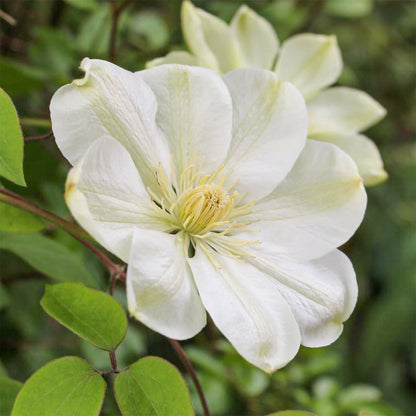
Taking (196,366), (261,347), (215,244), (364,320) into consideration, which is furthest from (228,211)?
(364,320)

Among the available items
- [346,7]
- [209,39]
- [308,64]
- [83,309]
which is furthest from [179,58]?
[346,7]

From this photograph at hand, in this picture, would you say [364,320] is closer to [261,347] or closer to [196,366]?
[196,366]

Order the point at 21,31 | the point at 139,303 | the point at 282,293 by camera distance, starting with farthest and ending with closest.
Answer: the point at 21,31 → the point at 282,293 → the point at 139,303

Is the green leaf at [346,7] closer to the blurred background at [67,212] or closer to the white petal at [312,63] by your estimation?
the blurred background at [67,212]

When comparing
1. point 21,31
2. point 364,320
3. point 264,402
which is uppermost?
point 21,31

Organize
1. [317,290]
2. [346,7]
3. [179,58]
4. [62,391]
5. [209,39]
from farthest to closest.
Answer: [346,7], [209,39], [179,58], [317,290], [62,391]

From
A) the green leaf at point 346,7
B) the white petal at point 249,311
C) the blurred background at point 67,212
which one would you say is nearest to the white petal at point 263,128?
the white petal at point 249,311

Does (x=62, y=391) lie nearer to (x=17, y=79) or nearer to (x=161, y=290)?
(x=161, y=290)
